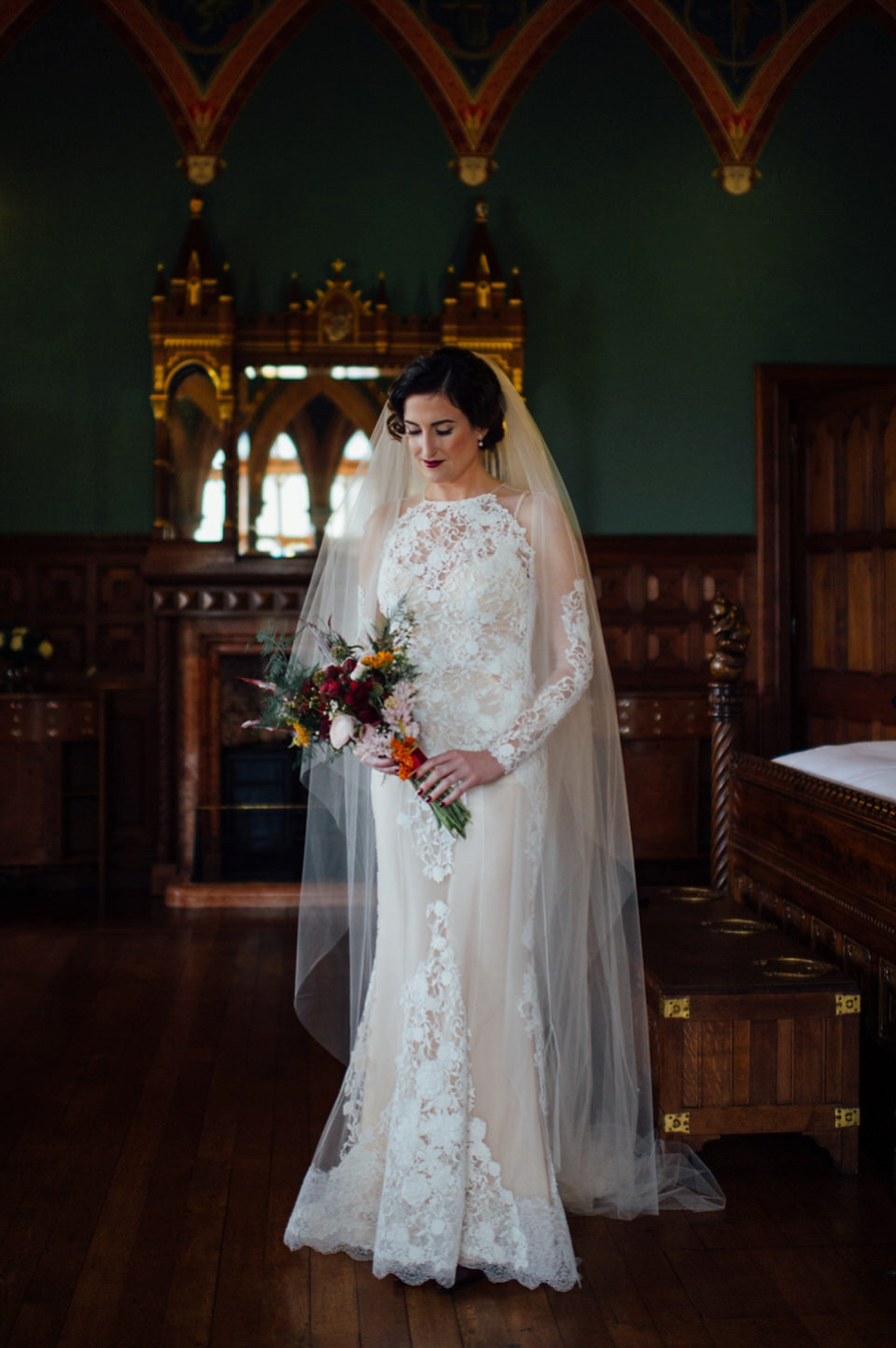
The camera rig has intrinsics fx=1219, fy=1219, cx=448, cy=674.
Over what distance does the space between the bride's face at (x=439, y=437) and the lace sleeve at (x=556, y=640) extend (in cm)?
21

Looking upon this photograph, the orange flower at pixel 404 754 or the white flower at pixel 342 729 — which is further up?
the white flower at pixel 342 729

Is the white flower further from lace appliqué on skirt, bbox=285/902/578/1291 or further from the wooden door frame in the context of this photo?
the wooden door frame

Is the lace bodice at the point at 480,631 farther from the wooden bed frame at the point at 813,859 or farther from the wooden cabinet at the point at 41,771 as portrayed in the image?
the wooden cabinet at the point at 41,771

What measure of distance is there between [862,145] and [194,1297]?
642cm

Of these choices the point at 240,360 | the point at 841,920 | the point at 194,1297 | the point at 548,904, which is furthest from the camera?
the point at 240,360

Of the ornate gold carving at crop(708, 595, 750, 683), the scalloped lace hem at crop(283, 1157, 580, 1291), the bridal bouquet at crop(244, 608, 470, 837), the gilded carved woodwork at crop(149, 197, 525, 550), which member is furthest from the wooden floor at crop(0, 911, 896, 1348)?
the gilded carved woodwork at crop(149, 197, 525, 550)

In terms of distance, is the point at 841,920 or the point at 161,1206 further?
the point at 841,920

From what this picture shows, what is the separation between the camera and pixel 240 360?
629cm

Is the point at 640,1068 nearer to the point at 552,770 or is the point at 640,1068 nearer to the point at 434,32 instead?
the point at 552,770

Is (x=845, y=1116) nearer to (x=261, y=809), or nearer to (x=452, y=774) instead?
(x=452, y=774)

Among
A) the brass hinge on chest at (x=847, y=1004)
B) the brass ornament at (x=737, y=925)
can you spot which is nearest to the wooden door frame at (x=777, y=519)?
the brass ornament at (x=737, y=925)

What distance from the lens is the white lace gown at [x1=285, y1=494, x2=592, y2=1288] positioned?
245 cm

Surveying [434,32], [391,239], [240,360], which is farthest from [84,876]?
[434,32]

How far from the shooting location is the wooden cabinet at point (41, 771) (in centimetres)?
598
